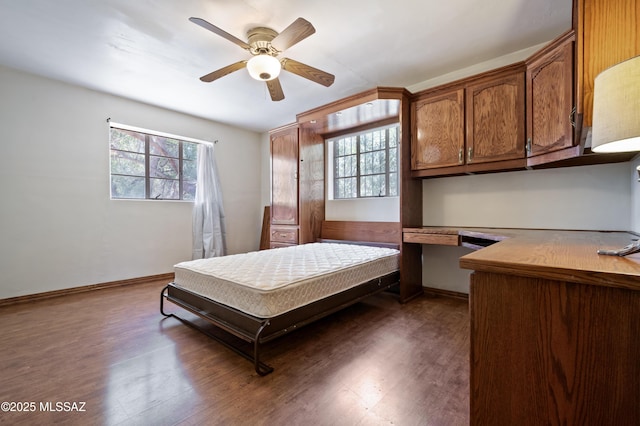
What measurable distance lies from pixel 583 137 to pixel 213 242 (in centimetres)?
468

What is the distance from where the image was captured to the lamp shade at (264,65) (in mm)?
2287

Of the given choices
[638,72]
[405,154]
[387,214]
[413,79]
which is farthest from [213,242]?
[638,72]

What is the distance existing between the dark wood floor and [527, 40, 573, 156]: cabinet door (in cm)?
170

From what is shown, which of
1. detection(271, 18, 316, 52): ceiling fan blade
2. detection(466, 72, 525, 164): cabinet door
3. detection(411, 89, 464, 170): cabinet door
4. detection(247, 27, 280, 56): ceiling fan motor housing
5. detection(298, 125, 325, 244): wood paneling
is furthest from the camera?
detection(298, 125, 325, 244): wood paneling

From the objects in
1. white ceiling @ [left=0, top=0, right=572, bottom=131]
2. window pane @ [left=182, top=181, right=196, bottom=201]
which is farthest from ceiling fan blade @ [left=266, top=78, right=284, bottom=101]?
window pane @ [left=182, top=181, right=196, bottom=201]

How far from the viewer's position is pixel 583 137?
61.1 inches

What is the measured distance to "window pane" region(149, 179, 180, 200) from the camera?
166 inches

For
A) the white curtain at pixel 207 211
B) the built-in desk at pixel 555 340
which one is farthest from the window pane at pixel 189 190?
the built-in desk at pixel 555 340

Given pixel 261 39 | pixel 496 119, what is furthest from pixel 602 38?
pixel 261 39

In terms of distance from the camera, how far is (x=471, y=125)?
272cm

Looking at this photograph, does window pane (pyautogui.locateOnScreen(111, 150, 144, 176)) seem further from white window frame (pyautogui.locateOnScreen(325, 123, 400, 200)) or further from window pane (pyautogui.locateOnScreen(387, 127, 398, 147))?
window pane (pyautogui.locateOnScreen(387, 127, 398, 147))

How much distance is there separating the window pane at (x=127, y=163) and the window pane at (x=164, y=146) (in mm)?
222

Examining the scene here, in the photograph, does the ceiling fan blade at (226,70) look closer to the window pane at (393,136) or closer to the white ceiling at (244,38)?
the white ceiling at (244,38)

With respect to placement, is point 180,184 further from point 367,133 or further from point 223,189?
point 367,133
